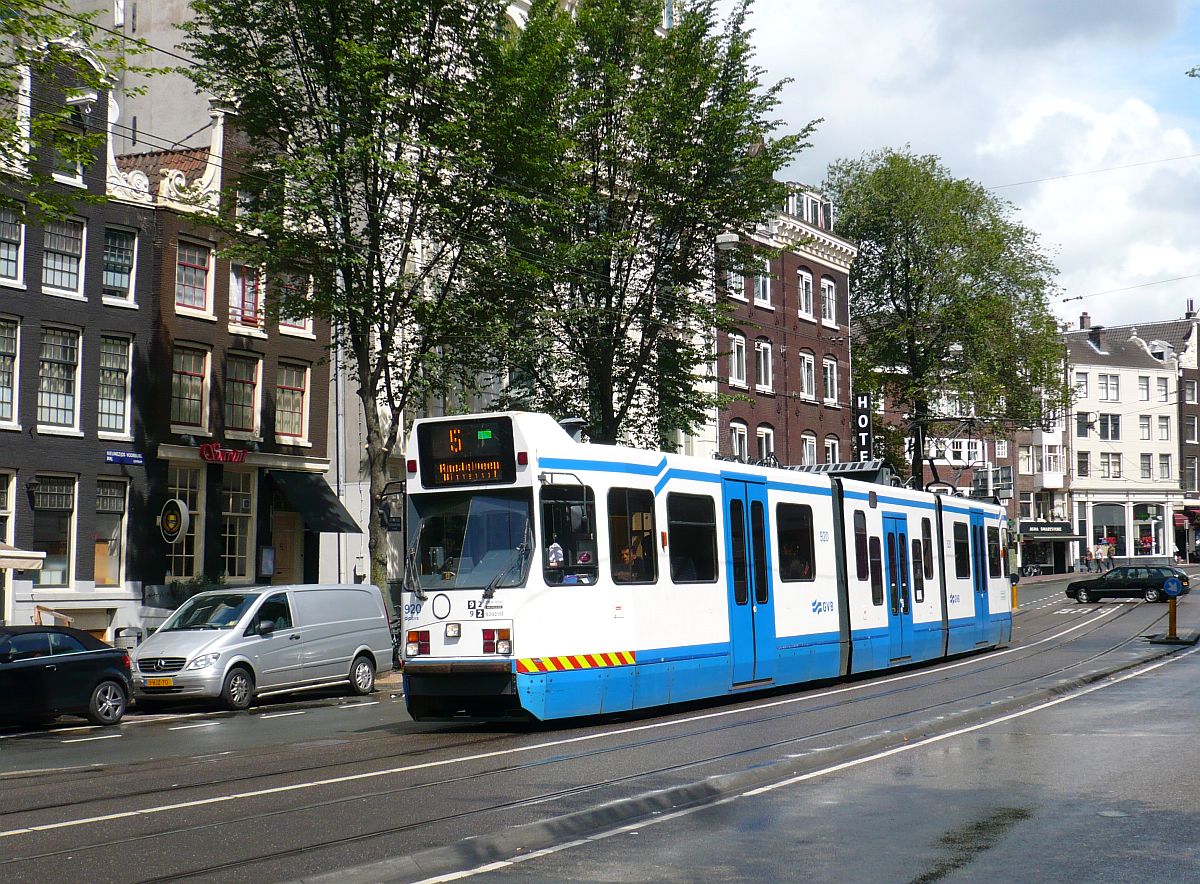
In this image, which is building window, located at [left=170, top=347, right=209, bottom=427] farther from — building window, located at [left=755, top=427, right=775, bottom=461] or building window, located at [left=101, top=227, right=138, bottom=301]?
building window, located at [left=755, top=427, right=775, bottom=461]

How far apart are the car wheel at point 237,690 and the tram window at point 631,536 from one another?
8.29 m

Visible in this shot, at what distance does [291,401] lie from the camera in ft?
120

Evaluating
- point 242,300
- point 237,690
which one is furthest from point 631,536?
point 242,300

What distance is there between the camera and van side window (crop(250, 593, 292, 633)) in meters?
22.7

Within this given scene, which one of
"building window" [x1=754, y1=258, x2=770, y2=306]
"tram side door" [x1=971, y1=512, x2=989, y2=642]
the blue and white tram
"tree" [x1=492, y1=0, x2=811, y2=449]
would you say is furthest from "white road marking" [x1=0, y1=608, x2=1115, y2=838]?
"building window" [x1=754, y1=258, x2=770, y2=306]

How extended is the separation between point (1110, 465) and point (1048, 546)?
14.0m

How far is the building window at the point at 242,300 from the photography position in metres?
34.7

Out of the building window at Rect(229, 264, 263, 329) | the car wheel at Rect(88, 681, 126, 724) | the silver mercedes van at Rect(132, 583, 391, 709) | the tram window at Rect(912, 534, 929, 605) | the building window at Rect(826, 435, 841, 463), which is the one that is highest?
the building window at Rect(229, 264, 263, 329)

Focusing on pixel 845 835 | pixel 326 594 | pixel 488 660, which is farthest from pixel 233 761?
pixel 326 594

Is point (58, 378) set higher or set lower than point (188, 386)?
lower

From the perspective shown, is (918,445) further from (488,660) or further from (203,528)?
(488,660)

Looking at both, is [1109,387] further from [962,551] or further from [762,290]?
[962,551]

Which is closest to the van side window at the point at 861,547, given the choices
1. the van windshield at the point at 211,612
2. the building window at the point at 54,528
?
the van windshield at the point at 211,612

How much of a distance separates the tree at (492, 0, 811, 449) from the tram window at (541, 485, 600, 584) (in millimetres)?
14566
